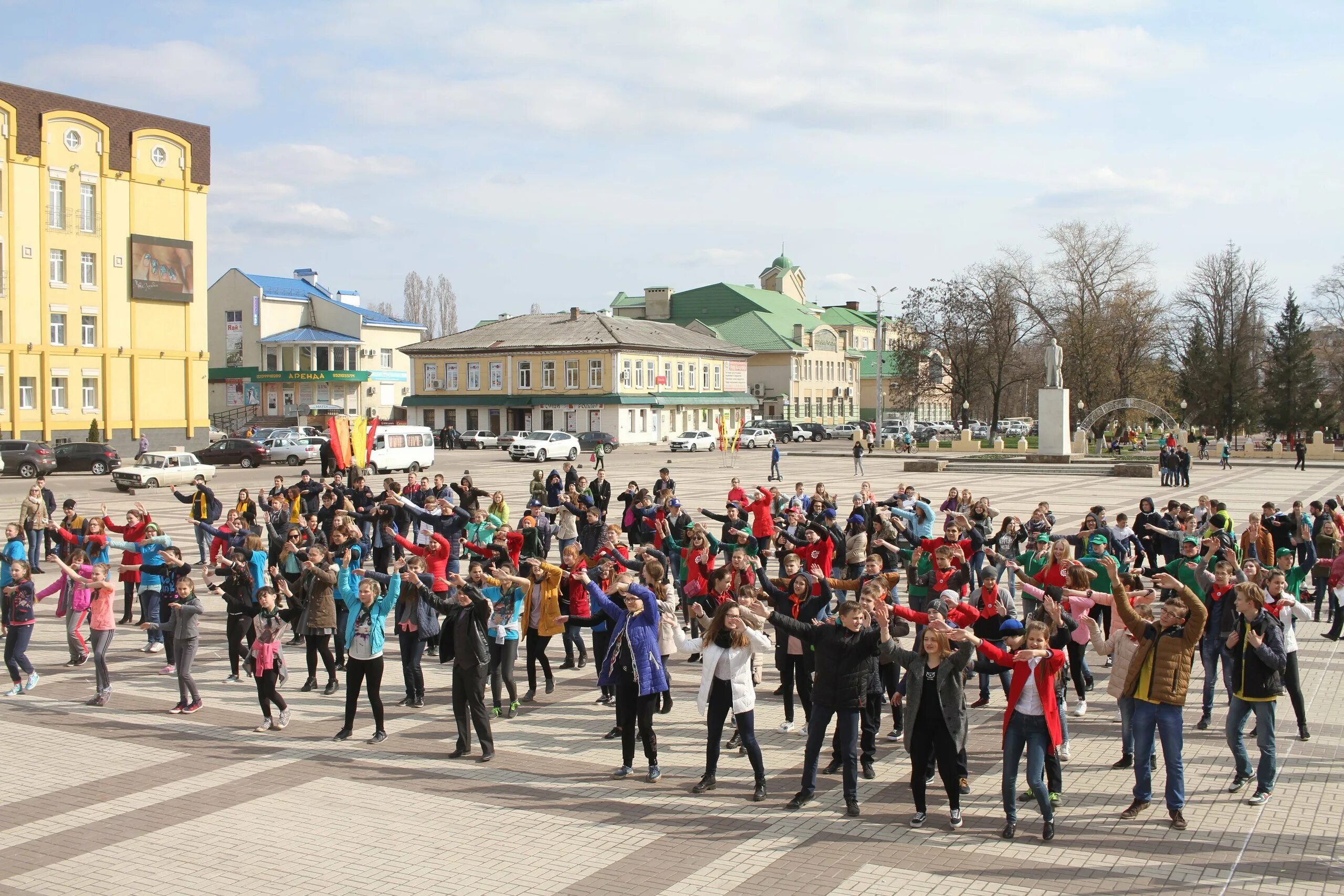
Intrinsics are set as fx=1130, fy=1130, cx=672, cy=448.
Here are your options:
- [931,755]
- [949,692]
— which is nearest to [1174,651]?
[949,692]

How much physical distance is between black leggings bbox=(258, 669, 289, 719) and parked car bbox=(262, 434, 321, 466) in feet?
134

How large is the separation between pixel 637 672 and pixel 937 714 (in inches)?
94.7

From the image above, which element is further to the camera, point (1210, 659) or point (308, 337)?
point (308, 337)

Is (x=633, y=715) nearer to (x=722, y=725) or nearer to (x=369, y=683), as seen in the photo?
(x=722, y=725)

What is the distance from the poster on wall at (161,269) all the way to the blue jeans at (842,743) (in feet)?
173

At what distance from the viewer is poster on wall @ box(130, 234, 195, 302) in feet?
174

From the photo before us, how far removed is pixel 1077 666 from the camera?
35.7ft

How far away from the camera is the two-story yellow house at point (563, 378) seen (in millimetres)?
71875

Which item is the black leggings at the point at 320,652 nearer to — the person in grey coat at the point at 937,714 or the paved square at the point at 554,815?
the paved square at the point at 554,815

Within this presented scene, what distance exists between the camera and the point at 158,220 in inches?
2126

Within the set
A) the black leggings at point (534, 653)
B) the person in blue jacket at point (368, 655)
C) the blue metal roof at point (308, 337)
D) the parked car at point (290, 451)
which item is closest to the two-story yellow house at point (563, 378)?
the blue metal roof at point (308, 337)

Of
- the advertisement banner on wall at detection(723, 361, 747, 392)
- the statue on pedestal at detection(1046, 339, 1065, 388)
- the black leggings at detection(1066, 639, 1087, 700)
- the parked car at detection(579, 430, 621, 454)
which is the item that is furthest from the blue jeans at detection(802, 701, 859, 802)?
the advertisement banner on wall at detection(723, 361, 747, 392)

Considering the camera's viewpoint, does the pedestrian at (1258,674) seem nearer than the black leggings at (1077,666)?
Yes

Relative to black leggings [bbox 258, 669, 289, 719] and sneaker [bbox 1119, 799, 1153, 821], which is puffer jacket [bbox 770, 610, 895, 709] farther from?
black leggings [bbox 258, 669, 289, 719]
